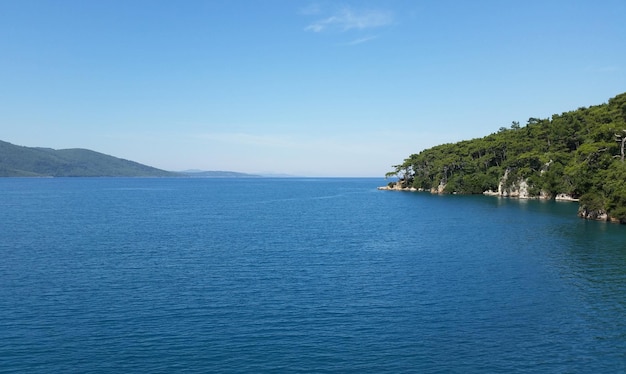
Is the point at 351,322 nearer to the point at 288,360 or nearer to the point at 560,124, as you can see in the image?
the point at 288,360

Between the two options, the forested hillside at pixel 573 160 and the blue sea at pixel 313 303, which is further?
the forested hillside at pixel 573 160

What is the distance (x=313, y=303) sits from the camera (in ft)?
141

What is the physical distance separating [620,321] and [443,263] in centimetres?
2397

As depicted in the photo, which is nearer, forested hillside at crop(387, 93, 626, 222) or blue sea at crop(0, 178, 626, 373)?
blue sea at crop(0, 178, 626, 373)

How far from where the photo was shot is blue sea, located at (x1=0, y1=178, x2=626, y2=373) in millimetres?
31219

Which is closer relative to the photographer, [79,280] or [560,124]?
[79,280]

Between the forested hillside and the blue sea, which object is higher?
the forested hillside

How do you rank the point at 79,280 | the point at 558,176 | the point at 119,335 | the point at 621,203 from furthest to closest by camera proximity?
the point at 558,176 → the point at 621,203 → the point at 79,280 → the point at 119,335

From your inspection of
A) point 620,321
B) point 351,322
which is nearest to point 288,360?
point 351,322

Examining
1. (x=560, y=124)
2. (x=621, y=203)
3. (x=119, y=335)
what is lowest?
(x=119, y=335)

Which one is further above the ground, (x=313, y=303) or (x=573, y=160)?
(x=573, y=160)

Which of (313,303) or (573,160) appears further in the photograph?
(573,160)

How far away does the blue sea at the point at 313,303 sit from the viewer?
31219mm

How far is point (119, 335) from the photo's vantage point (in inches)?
1380
